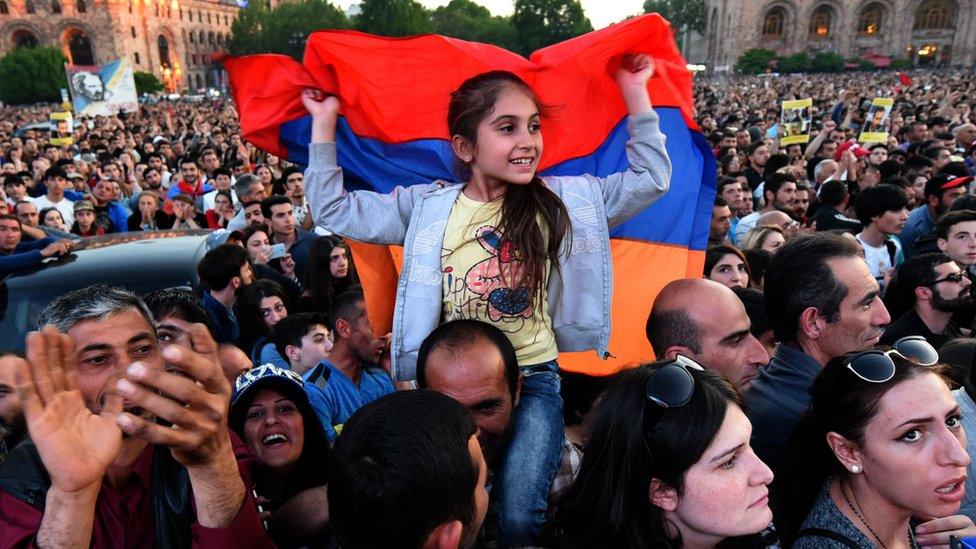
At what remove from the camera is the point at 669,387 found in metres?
1.88

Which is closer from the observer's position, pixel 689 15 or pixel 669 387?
pixel 669 387

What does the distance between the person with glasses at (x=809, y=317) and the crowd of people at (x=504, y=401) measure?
0.04ft

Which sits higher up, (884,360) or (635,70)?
(635,70)

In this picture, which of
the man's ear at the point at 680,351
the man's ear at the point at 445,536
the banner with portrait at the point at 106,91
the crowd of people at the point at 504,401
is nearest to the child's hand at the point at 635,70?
the crowd of people at the point at 504,401

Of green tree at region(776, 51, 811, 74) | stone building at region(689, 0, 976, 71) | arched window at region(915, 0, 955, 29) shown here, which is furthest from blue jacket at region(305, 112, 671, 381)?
arched window at region(915, 0, 955, 29)

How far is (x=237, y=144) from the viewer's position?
14.8 metres

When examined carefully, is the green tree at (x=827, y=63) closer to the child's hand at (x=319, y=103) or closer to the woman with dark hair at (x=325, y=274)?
the woman with dark hair at (x=325, y=274)

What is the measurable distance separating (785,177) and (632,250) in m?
4.89

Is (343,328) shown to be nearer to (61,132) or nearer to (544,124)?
(544,124)

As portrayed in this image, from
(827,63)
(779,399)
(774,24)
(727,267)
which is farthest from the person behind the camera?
(774,24)

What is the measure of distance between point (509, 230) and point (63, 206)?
8.44 metres

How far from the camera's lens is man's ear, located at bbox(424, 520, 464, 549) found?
5.24 ft

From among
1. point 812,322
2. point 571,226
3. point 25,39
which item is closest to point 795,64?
point 812,322

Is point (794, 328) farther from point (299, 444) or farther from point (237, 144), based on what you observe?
point (237, 144)
